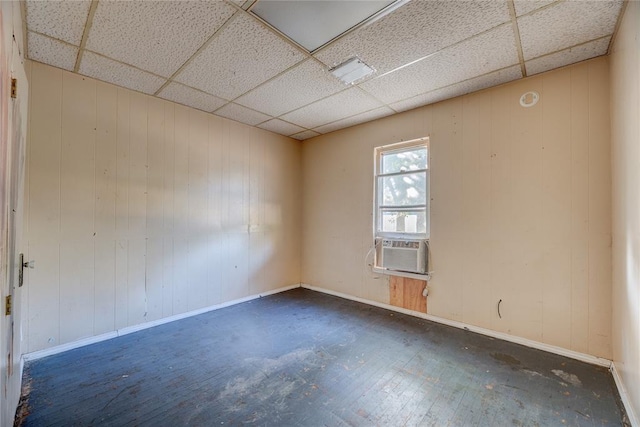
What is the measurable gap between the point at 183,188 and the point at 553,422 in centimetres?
401

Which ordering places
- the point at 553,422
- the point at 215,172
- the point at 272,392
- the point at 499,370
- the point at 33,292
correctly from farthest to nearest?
the point at 215,172 < the point at 33,292 < the point at 499,370 < the point at 272,392 < the point at 553,422

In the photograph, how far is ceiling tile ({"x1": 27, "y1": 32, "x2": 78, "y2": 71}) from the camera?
219 cm

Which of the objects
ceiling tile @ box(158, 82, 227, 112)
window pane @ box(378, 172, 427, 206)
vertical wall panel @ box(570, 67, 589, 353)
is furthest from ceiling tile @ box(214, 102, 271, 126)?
vertical wall panel @ box(570, 67, 589, 353)

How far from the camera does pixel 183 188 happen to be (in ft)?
11.5

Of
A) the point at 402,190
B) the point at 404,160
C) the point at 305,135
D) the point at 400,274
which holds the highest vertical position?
the point at 305,135

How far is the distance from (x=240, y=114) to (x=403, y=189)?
2.45 meters

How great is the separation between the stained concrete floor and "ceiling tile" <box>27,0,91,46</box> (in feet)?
8.72

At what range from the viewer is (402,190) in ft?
12.4

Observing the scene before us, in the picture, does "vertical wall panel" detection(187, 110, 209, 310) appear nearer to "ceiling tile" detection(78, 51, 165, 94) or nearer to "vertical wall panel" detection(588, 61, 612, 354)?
"ceiling tile" detection(78, 51, 165, 94)

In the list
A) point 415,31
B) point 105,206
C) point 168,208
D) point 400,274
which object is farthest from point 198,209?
point 415,31

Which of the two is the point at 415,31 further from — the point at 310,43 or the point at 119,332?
the point at 119,332

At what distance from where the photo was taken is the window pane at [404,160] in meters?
3.60

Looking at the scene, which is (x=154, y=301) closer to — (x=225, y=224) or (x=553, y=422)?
(x=225, y=224)

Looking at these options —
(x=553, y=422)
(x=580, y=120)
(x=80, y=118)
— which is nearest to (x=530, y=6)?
(x=580, y=120)
